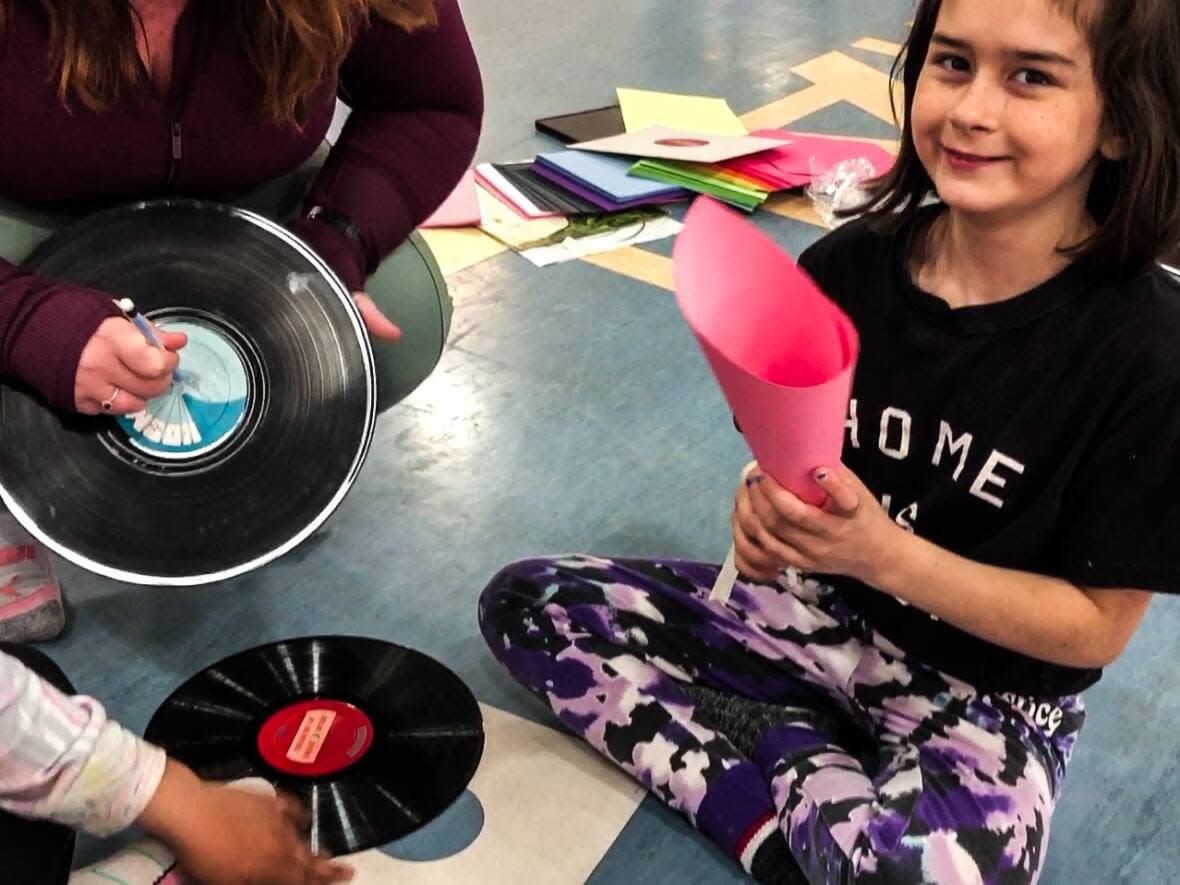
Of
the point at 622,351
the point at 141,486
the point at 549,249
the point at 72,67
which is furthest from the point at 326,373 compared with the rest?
the point at 549,249

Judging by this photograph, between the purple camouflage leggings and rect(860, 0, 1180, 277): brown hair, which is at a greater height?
rect(860, 0, 1180, 277): brown hair

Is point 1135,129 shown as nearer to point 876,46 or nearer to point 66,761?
point 66,761

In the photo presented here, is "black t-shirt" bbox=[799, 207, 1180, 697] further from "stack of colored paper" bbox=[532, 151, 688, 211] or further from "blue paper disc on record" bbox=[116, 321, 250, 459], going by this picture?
"stack of colored paper" bbox=[532, 151, 688, 211]

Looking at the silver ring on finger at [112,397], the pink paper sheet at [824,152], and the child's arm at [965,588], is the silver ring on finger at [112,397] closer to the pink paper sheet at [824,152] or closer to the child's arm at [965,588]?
the child's arm at [965,588]

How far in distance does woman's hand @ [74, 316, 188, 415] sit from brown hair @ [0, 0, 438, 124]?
0.21 metres

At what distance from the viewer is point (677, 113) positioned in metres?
2.41

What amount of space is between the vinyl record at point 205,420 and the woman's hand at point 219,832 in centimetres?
29

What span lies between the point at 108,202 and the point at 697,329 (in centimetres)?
68

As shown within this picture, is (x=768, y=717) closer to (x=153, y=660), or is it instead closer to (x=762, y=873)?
(x=762, y=873)

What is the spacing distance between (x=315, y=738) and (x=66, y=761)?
340mm

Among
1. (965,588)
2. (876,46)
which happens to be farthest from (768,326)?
(876,46)

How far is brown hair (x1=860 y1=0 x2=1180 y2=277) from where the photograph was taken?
0.81 m

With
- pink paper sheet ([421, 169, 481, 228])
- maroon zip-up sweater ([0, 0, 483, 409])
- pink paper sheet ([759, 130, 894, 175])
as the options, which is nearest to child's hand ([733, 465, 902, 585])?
maroon zip-up sweater ([0, 0, 483, 409])

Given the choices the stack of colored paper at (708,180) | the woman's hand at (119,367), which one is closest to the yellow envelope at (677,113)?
the stack of colored paper at (708,180)
